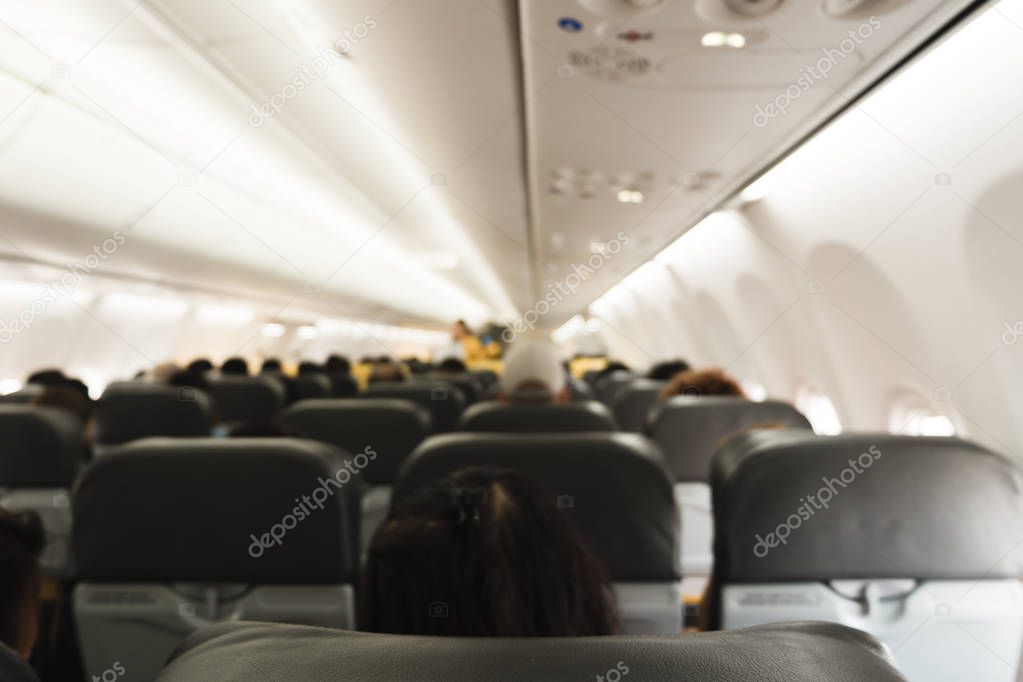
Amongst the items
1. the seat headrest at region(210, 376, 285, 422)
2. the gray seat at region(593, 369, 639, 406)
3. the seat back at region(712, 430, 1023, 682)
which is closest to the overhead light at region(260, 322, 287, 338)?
the gray seat at region(593, 369, 639, 406)

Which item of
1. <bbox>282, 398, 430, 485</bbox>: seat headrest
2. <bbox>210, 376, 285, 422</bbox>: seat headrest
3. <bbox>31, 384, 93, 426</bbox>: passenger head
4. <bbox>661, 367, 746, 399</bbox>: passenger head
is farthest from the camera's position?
<bbox>210, 376, 285, 422</bbox>: seat headrest

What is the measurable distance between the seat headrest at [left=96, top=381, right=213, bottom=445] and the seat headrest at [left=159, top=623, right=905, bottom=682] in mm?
4481

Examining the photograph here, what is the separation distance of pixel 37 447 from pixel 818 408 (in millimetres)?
7066

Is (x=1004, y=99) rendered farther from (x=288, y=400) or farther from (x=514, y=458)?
(x=288, y=400)

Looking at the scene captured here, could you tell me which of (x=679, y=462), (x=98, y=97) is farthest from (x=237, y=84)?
(x=679, y=462)

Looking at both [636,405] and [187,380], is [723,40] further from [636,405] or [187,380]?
[187,380]

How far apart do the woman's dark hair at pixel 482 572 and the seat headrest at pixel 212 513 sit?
0.92m

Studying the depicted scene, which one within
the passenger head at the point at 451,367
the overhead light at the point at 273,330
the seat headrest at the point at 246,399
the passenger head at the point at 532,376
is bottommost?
the passenger head at the point at 532,376

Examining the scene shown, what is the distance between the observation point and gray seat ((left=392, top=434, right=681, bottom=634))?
7.56 feet

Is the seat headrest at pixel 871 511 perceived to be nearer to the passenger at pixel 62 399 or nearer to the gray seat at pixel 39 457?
→ the gray seat at pixel 39 457

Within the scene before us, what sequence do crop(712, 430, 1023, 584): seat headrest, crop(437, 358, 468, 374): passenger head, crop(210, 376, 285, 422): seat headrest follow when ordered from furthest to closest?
crop(437, 358, 468, 374): passenger head, crop(210, 376, 285, 422): seat headrest, crop(712, 430, 1023, 584): seat headrest

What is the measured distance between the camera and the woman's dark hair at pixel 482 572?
118 centimetres

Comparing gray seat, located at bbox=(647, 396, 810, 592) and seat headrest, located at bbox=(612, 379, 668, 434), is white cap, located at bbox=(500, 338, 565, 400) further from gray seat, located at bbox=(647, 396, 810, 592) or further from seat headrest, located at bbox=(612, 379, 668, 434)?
gray seat, located at bbox=(647, 396, 810, 592)

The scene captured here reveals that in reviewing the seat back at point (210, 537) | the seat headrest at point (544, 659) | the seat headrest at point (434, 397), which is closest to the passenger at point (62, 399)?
the seat headrest at point (434, 397)
